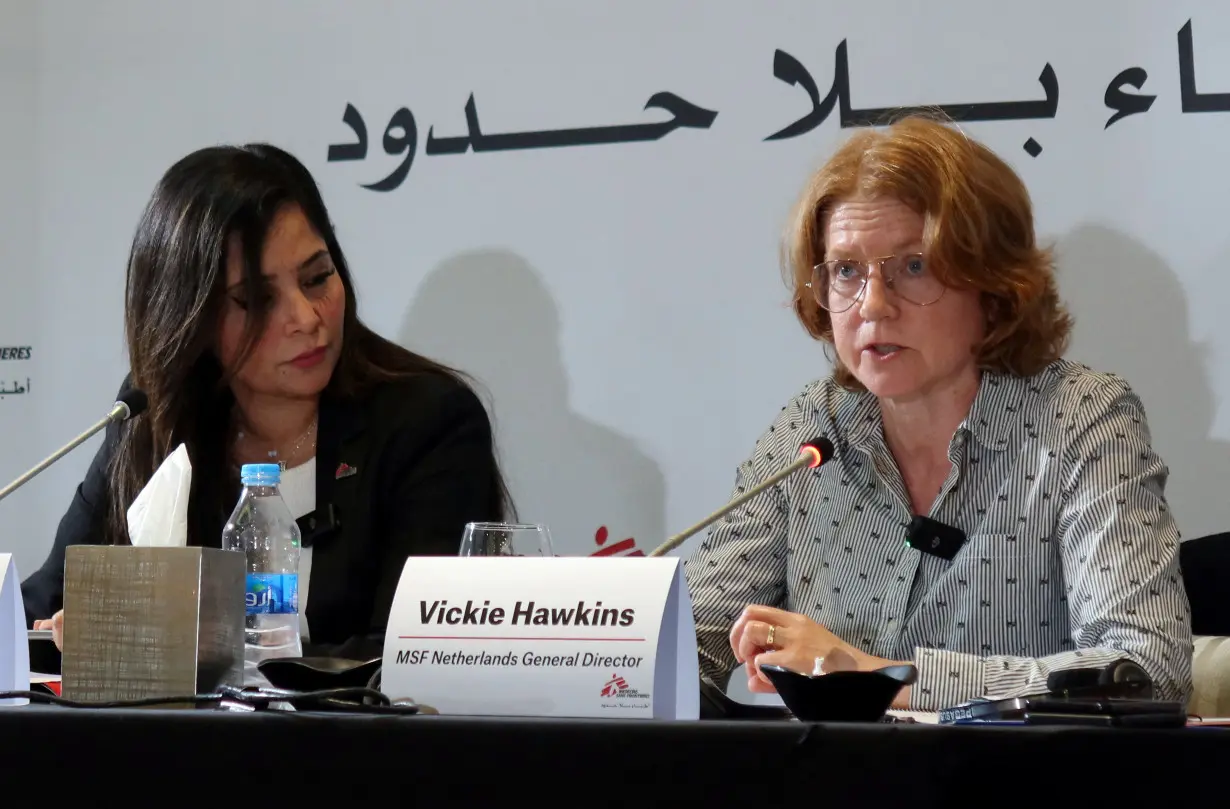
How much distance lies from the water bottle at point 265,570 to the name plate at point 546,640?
28 cm

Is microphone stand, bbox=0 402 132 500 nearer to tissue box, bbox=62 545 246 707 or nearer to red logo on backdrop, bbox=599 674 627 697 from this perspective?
tissue box, bbox=62 545 246 707

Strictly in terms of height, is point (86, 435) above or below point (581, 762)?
above

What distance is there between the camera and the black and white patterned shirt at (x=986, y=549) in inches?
57.3

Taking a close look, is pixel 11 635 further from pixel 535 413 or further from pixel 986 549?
pixel 535 413

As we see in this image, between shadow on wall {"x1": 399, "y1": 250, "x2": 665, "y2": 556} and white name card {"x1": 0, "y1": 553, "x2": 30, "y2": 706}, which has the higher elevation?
shadow on wall {"x1": 399, "y1": 250, "x2": 665, "y2": 556}

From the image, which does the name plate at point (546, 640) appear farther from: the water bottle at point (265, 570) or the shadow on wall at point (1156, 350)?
the shadow on wall at point (1156, 350)

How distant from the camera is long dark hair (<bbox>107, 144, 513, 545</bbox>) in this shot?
6.63ft

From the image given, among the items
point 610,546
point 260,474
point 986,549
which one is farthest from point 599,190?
point 260,474

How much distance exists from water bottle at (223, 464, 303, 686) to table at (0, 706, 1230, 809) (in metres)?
0.35

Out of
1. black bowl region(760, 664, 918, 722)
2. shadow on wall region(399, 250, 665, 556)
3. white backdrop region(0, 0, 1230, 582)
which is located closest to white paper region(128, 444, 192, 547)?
black bowl region(760, 664, 918, 722)

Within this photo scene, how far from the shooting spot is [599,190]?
96.8 inches

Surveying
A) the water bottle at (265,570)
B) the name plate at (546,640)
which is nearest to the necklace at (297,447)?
the water bottle at (265,570)

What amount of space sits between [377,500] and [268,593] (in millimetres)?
727

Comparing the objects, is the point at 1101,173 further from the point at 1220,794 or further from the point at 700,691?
the point at 1220,794
